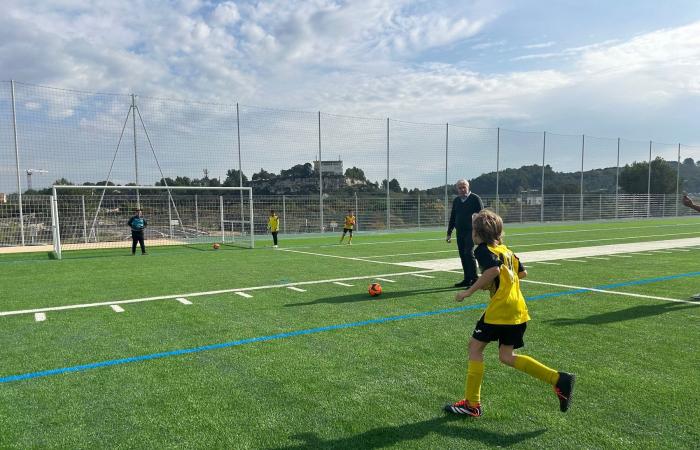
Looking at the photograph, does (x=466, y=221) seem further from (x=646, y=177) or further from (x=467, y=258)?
(x=646, y=177)

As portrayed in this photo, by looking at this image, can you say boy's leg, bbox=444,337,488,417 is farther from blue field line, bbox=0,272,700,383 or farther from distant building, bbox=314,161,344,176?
distant building, bbox=314,161,344,176

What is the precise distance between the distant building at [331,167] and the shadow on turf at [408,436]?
78.2 ft

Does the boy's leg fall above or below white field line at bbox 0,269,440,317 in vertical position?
above

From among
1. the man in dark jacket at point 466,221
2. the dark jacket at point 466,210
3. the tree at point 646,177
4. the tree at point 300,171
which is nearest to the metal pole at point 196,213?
the tree at point 300,171

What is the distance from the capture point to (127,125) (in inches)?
839

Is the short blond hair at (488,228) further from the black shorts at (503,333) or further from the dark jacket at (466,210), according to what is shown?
the dark jacket at (466,210)

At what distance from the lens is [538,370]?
11.7 feet

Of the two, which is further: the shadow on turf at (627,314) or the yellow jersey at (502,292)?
the shadow on turf at (627,314)

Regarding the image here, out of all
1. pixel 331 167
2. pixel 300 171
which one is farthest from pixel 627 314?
pixel 331 167

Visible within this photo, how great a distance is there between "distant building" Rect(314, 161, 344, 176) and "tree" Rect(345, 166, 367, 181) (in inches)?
18.1

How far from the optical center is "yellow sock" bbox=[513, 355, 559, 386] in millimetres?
3545

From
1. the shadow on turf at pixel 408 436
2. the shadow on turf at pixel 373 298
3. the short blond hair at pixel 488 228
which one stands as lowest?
the shadow on turf at pixel 373 298

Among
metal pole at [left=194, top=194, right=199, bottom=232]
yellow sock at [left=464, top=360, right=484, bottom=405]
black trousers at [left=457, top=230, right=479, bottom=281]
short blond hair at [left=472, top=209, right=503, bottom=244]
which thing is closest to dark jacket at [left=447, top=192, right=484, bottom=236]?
black trousers at [left=457, top=230, right=479, bottom=281]

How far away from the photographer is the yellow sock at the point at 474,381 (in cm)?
358
